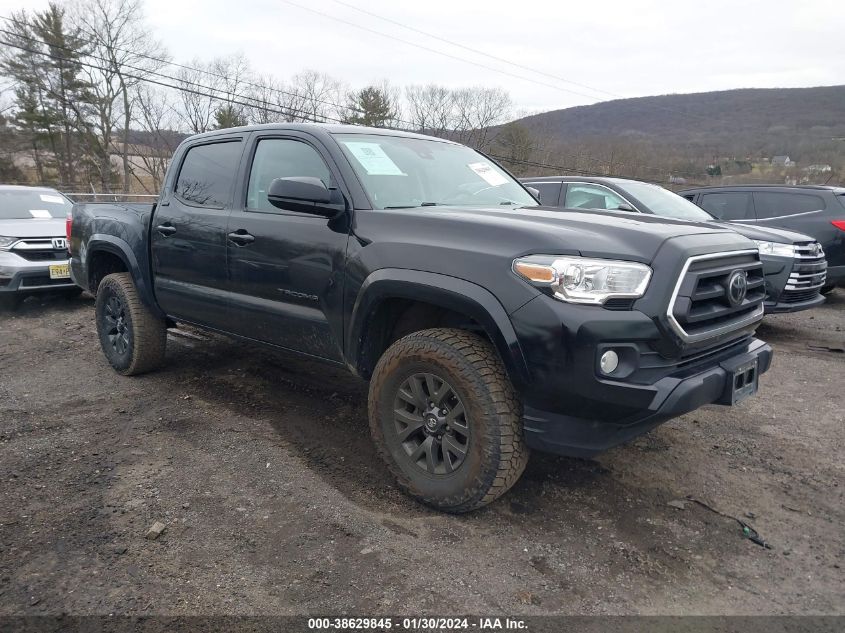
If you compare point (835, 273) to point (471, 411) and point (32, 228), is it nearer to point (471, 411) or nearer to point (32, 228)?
point (471, 411)

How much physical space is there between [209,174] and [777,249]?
5.81 meters

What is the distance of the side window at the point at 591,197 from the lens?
21.7 feet

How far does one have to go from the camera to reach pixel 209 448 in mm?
3654

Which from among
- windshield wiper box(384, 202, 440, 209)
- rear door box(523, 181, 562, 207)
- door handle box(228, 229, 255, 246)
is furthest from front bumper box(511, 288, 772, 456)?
rear door box(523, 181, 562, 207)

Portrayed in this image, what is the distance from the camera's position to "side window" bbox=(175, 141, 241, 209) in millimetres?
4051

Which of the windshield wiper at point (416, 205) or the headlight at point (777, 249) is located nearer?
the windshield wiper at point (416, 205)

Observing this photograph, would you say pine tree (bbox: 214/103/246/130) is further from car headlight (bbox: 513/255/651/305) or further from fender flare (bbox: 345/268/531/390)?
car headlight (bbox: 513/255/651/305)

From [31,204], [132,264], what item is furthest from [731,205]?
[31,204]

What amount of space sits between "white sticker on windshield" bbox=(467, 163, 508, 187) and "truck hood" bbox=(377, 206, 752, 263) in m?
0.86

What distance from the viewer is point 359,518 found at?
9.33 feet

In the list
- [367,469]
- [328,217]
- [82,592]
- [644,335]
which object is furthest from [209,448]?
[644,335]

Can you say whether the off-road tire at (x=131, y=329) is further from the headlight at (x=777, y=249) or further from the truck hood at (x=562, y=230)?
the headlight at (x=777, y=249)

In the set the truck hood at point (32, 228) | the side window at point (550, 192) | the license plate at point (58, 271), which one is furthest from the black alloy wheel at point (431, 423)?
the truck hood at point (32, 228)

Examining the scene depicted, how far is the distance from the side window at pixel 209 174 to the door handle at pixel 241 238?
35 centimetres
